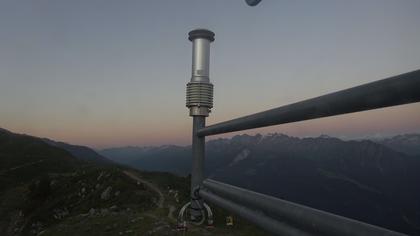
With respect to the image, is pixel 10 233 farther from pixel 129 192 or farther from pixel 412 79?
pixel 412 79

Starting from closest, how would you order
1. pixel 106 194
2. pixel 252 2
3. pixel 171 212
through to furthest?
pixel 252 2 → pixel 171 212 → pixel 106 194

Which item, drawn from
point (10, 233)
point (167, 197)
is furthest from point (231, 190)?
point (10, 233)

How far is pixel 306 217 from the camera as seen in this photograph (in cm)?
190

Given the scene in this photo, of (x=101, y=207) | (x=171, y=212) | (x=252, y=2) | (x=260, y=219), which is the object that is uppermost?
(x=252, y=2)

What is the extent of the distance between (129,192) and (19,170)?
4213 inches

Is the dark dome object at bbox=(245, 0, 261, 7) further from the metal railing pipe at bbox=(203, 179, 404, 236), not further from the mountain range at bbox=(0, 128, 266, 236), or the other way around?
the mountain range at bbox=(0, 128, 266, 236)

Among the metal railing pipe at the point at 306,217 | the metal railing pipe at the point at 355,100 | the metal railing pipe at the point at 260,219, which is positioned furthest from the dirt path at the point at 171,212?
the metal railing pipe at the point at 355,100

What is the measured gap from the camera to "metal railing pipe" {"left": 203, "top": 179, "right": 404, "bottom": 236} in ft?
4.85

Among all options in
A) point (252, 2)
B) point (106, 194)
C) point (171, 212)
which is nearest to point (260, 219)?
point (252, 2)

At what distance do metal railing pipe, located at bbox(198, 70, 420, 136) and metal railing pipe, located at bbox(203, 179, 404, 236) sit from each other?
1.45ft

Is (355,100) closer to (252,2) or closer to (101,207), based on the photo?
(252,2)

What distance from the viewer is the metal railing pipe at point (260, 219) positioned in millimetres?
2102

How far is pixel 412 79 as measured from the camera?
1.21 meters

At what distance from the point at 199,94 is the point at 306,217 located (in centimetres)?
264
